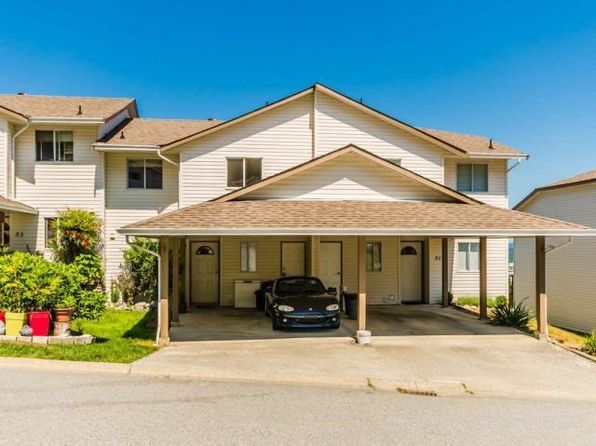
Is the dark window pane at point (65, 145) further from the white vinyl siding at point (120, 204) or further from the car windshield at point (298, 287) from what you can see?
the car windshield at point (298, 287)

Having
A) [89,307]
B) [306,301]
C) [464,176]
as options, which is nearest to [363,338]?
[306,301]

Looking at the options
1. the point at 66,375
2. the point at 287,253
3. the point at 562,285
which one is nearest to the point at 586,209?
the point at 562,285

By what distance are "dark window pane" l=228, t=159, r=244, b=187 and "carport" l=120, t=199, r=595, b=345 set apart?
311cm

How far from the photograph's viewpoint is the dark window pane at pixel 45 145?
16.9 m

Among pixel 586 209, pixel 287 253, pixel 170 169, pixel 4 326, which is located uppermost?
pixel 170 169

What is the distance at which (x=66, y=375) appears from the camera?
8094mm

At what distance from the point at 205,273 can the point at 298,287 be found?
17.1ft

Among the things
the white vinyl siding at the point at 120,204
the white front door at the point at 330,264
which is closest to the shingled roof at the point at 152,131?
the white vinyl siding at the point at 120,204

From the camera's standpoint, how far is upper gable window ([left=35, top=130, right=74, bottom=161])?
16922 millimetres

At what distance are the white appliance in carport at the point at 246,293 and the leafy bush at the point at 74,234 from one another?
18.7 ft

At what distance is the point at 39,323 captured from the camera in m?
10.3

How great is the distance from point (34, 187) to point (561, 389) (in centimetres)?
1787

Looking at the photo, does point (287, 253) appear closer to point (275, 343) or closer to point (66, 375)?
point (275, 343)

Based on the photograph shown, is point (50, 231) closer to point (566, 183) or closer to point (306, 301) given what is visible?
point (306, 301)
